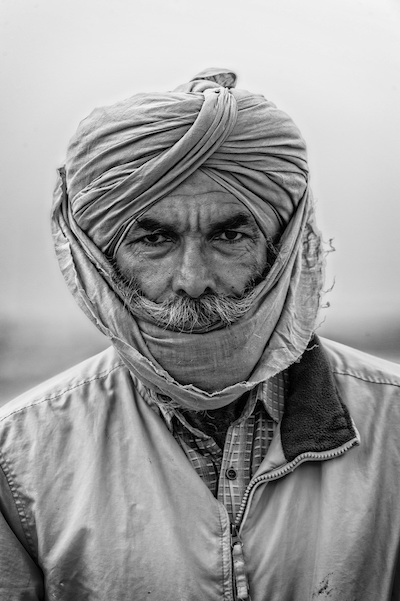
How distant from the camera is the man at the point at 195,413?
1.97 meters

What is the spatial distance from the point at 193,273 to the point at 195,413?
1.52 feet

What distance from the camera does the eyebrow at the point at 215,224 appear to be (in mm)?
2080

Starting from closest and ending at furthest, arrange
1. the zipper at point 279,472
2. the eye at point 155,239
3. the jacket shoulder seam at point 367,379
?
the zipper at point 279,472
the eye at point 155,239
the jacket shoulder seam at point 367,379

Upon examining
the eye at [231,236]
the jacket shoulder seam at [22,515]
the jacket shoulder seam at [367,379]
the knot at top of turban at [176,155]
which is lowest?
the jacket shoulder seam at [22,515]

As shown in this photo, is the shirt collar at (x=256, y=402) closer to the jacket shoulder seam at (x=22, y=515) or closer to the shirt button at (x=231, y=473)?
the shirt button at (x=231, y=473)

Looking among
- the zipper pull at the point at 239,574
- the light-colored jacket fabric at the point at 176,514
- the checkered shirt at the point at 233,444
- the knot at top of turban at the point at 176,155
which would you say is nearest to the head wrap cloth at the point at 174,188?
the knot at top of turban at the point at 176,155

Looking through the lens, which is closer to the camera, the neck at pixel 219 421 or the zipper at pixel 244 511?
the zipper at pixel 244 511

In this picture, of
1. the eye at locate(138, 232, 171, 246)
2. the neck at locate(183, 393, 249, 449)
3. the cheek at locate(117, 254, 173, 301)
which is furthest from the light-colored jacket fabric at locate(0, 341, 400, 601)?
the eye at locate(138, 232, 171, 246)

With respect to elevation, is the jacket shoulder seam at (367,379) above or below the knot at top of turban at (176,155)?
below

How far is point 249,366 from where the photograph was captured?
2.07m

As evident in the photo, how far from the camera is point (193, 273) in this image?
6.66 ft

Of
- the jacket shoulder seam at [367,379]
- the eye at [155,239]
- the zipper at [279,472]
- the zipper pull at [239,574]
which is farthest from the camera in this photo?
the jacket shoulder seam at [367,379]

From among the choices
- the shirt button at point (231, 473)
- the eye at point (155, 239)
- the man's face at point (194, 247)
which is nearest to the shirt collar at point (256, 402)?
the shirt button at point (231, 473)

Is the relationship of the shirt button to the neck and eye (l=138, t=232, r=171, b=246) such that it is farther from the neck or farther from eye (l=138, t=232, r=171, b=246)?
eye (l=138, t=232, r=171, b=246)
